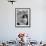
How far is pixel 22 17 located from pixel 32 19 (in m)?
0.40

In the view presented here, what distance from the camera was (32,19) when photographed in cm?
517

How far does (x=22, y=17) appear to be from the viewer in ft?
17.1

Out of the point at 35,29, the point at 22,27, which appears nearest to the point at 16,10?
the point at 22,27

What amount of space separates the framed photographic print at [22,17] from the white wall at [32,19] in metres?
0.12

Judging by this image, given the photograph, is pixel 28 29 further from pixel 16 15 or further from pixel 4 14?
pixel 4 14

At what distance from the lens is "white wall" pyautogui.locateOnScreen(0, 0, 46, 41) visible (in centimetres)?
516

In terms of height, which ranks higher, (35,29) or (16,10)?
(16,10)

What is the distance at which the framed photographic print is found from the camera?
5172mm

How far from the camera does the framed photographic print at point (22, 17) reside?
5.17 m

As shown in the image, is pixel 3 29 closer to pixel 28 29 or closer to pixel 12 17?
pixel 12 17

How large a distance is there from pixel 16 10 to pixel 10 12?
245 millimetres

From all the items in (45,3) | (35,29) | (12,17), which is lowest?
(35,29)

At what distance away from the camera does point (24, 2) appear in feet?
16.9

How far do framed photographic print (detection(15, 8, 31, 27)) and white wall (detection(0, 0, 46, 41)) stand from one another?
0.12 metres
